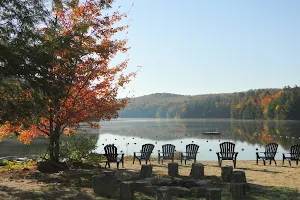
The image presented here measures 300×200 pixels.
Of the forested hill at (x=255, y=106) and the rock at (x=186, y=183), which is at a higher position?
the forested hill at (x=255, y=106)

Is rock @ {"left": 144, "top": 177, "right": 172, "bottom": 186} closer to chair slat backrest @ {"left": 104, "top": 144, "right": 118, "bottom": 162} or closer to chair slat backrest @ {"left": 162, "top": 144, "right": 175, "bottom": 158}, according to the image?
chair slat backrest @ {"left": 104, "top": 144, "right": 118, "bottom": 162}

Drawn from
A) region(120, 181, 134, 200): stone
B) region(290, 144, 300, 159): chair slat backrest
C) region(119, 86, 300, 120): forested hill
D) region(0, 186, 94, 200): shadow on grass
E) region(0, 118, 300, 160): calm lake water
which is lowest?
region(0, 118, 300, 160): calm lake water

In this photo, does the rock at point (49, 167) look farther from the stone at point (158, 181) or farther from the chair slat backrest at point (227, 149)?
the chair slat backrest at point (227, 149)

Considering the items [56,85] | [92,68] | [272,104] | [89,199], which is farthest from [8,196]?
[272,104]

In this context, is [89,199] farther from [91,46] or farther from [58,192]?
[91,46]

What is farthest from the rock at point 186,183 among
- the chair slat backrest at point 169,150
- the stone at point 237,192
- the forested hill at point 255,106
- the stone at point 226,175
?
the forested hill at point 255,106

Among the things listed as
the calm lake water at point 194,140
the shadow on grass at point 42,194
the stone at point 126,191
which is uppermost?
the stone at point 126,191

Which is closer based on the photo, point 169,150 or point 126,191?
point 126,191

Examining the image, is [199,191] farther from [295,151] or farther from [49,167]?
[295,151]

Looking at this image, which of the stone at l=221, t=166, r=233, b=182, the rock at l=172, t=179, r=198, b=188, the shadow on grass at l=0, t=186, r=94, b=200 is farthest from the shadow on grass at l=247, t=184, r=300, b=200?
the shadow on grass at l=0, t=186, r=94, b=200

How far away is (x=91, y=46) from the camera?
38.6 ft

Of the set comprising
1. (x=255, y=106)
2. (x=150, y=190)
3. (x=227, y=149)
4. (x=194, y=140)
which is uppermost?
(x=255, y=106)

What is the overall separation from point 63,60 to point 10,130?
3.67 meters

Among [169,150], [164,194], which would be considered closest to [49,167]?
[164,194]
